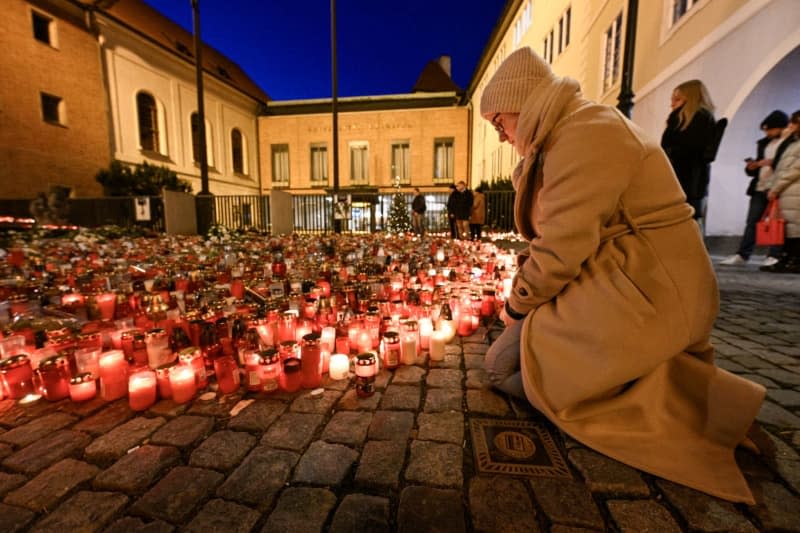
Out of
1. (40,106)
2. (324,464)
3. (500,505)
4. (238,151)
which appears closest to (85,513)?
(324,464)

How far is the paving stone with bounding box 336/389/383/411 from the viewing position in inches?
86.9

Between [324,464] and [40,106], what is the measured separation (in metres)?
22.4

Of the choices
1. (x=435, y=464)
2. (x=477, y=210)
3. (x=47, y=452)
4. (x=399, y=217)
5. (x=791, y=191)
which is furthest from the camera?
(x=399, y=217)

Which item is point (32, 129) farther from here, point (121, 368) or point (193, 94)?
point (121, 368)

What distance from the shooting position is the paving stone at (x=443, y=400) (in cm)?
220

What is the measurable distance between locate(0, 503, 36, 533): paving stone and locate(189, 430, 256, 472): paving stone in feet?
1.82

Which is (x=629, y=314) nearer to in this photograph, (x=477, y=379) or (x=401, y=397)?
(x=477, y=379)

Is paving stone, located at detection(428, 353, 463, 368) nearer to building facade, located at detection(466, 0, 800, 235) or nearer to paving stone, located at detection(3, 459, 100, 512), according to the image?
paving stone, located at detection(3, 459, 100, 512)

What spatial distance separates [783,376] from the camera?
257 centimetres

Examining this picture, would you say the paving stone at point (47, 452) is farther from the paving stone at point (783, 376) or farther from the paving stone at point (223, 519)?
the paving stone at point (783, 376)

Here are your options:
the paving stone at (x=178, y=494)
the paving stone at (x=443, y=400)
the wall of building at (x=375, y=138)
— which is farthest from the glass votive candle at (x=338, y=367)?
the wall of building at (x=375, y=138)

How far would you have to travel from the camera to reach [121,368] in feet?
7.61

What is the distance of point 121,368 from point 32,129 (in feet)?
67.0

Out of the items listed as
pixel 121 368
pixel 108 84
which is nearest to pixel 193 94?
pixel 108 84
